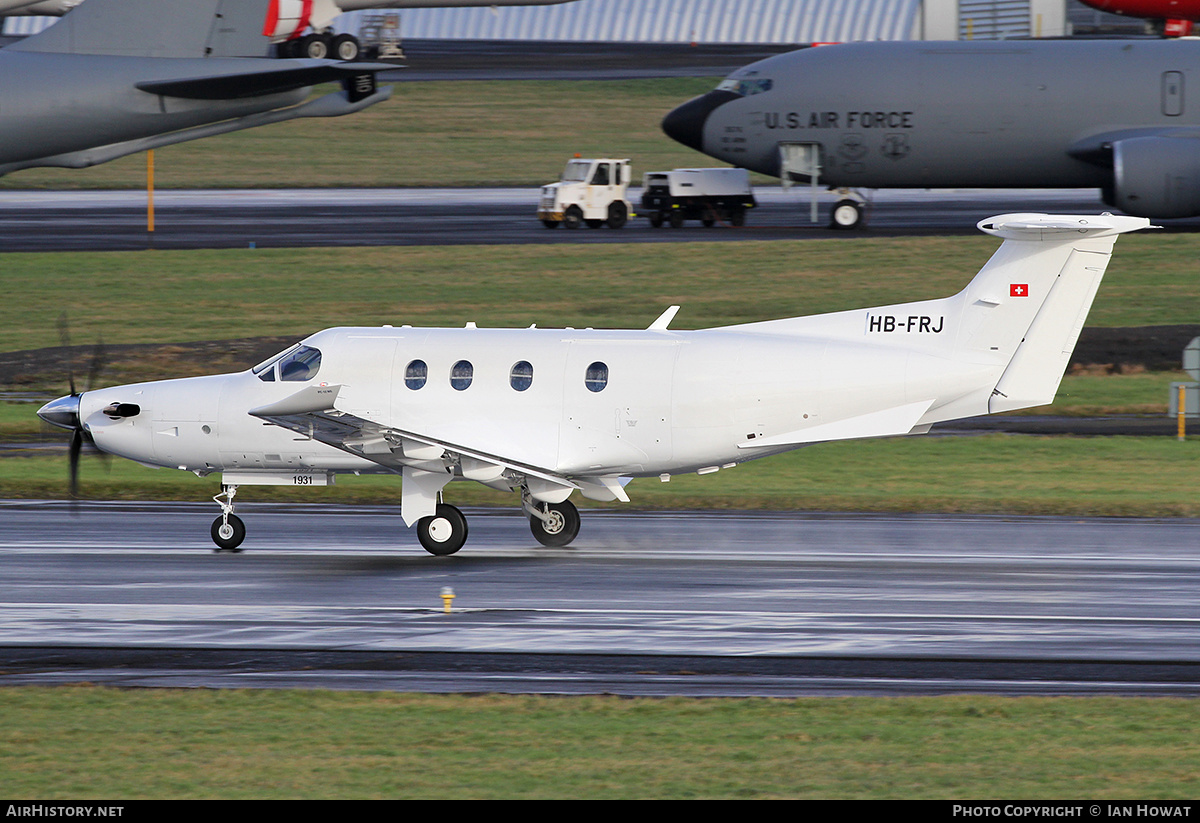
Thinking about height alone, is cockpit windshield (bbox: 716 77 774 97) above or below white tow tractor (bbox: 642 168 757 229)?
above

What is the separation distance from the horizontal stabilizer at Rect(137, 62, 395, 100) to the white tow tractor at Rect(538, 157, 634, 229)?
17.9 metres

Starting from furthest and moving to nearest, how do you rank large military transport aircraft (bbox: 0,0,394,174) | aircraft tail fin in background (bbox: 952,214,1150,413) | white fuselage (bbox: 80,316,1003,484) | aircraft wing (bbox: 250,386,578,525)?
1. large military transport aircraft (bbox: 0,0,394,174)
2. white fuselage (bbox: 80,316,1003,484)
3. aircraft tail fin in background (bbox: 952,214,1150,413)
4. aircraft wing (bbox: 250,386,578,525)

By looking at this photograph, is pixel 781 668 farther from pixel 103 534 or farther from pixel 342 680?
pixel 103 534

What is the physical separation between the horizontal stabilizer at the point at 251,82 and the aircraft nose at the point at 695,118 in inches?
754

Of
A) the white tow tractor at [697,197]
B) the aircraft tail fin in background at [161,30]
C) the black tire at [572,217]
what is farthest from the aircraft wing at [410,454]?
the white tow tractor at [697,197]

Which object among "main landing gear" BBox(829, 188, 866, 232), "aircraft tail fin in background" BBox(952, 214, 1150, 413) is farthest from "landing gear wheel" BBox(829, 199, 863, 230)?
"aircraft tail fin in background" BBox(952, 214, 1150, 413)

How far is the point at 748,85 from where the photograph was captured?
47.5 metres

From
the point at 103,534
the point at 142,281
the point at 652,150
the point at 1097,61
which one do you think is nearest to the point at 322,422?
the point at 103,534

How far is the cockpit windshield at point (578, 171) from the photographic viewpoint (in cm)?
4872

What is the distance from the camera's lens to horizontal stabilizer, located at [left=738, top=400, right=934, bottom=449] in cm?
1906

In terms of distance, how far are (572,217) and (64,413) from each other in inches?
1173

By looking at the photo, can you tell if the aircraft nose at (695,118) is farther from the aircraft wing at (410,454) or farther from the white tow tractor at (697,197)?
the aircraft wing at (410,454)

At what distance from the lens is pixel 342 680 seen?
12.9 m

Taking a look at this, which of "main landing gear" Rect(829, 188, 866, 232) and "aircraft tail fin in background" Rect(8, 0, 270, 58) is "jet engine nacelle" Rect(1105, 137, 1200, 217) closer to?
"main landing gear" Rect(829, 188, 866, 232)
